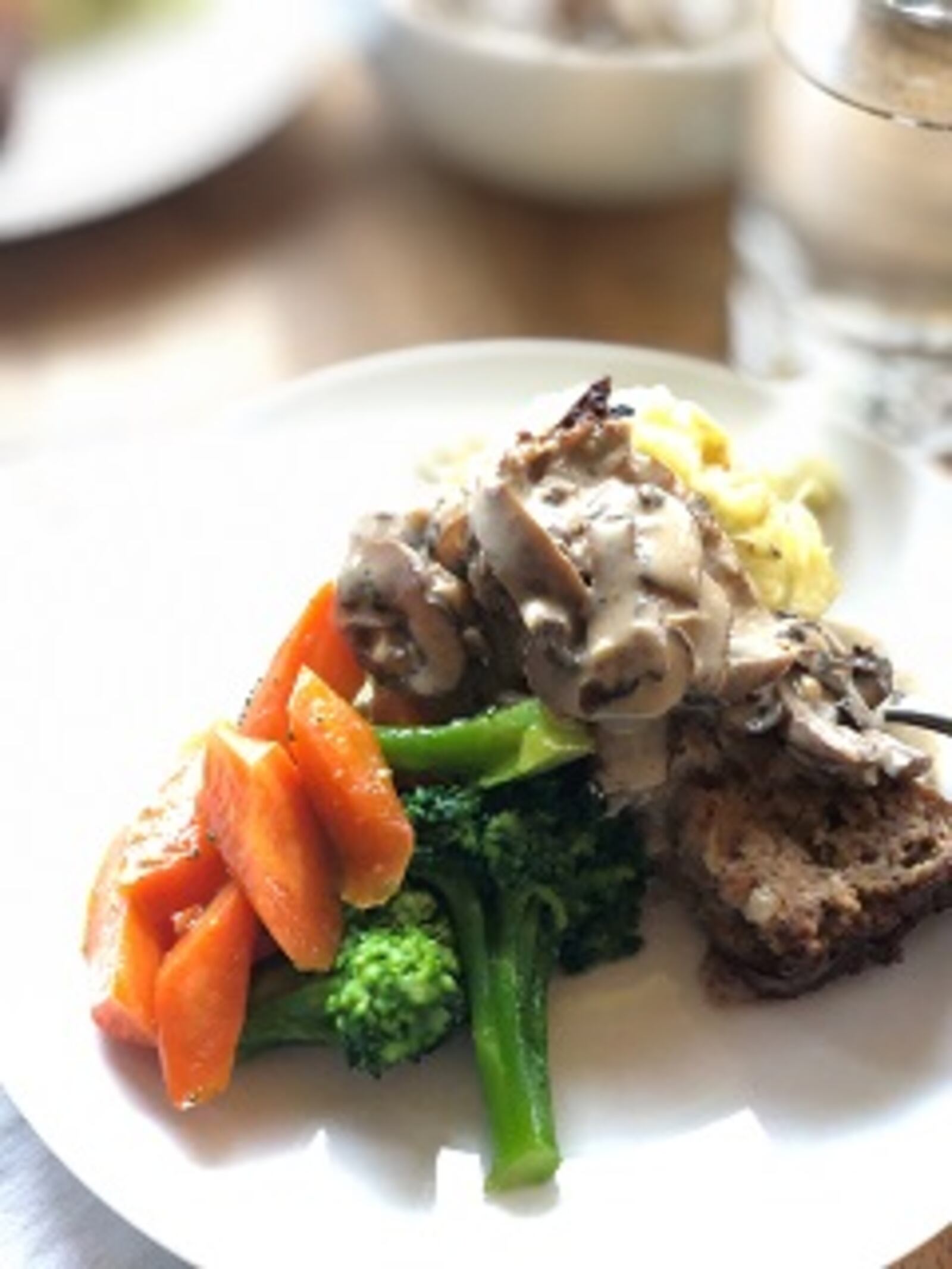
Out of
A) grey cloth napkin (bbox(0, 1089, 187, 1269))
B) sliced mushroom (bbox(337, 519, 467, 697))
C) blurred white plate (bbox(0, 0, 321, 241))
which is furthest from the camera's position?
blurred white plate (bbox(0, 0, 321, 241))

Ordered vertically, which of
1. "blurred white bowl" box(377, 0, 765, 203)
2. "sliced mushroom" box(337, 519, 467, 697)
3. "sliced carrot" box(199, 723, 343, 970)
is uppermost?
"blurred white bowl" box(377, 0, 765, 203)

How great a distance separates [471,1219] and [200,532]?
1.14 metres

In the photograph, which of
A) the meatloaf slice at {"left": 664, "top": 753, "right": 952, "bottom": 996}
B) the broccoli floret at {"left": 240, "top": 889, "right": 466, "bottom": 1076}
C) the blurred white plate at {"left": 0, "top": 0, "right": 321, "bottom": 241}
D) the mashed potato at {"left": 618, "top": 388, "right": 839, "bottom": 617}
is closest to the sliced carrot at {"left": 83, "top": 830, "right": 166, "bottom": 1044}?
the broccoli floret at {"left": 240, "top": 889, "right": 466, "bottom": 1076}

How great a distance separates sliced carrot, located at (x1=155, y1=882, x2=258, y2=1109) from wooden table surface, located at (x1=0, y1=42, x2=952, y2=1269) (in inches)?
49.3

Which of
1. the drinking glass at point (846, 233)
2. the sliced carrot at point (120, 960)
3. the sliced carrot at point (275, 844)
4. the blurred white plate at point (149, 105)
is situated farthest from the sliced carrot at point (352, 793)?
the blurred white plate at point (149, 105)

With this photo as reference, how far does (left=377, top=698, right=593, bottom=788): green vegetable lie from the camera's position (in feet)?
7.30

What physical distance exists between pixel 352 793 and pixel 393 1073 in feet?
1.03

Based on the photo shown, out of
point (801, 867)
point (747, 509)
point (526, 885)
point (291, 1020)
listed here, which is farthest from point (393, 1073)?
point (747, 509)

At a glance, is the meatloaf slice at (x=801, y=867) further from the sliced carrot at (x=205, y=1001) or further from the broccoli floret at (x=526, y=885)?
the sliced carrot at (x=205, y=1001)

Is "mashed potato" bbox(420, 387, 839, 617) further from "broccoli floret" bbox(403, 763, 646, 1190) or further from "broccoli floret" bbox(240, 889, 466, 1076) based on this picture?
"broccoli floret" bbox(240, 889, 466, 1076)

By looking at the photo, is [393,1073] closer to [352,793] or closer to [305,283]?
[352,793]

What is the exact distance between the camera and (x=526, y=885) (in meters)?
2.21

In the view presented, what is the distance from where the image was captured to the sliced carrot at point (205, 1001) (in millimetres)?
2080

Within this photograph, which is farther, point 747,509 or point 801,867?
point 747,509
